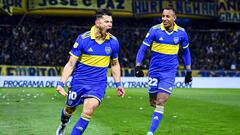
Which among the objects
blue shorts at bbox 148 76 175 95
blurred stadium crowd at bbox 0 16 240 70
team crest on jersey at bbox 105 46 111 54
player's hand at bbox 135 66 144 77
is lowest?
blurred stadium crowd at bbox 0 16 240 70

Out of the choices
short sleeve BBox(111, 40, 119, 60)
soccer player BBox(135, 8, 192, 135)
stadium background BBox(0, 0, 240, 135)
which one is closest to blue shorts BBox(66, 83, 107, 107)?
short sleeve BBox(111, 40, 119, 60)

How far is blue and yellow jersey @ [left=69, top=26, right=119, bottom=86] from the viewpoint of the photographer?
8.62 m

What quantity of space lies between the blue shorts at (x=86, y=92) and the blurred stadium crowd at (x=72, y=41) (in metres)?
25.5

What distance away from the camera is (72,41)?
3603 cm

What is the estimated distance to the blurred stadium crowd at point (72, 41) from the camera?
34688 mm

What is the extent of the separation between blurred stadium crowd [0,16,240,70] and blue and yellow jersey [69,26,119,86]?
2562 centimetres

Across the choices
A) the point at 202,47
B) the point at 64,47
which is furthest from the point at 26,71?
the point at 202,47

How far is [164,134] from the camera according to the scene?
10906mm

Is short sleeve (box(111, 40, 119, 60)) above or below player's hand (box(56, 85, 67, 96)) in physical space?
above

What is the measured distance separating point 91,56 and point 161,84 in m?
2.73

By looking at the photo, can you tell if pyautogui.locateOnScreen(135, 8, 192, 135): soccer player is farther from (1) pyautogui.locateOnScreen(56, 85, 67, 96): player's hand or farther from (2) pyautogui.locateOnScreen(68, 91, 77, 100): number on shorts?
(1) pyautogui.locateOnScreen(56, 85, 67, 96): player's hand

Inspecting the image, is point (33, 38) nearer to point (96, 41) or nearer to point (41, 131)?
point (41, 131)

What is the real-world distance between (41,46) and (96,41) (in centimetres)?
2736

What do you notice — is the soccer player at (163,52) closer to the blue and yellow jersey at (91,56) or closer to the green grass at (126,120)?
the green grass at (126,120)
